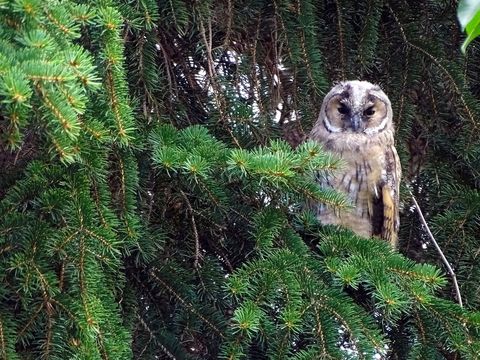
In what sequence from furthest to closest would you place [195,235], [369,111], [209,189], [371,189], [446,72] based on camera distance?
[369,111], [371,189], [446,72], [195,235], [209,189]

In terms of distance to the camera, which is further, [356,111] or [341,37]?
[356,111]

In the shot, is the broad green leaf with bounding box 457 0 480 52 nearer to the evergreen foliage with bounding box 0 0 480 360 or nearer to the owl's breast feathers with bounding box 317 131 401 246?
the evergreen foliage with bounding box 0 0 480 360

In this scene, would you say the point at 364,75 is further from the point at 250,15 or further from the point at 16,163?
the point at 16,163

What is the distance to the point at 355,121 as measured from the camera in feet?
9.74

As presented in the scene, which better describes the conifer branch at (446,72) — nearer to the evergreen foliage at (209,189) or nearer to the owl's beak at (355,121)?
the evergreen foliage at (209,189)

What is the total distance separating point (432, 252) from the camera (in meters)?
2.70

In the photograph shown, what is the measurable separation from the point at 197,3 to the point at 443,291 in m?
1.19

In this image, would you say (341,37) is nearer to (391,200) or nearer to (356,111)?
(356,111)

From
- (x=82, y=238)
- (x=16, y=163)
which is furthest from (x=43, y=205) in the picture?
(x=16, y=163)

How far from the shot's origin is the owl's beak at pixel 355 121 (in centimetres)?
296

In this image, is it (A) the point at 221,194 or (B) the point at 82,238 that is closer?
(B) the point at 82,238

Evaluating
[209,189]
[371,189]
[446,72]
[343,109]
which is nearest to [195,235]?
[209,189]

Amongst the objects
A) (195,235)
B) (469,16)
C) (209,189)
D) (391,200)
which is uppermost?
(469,16)

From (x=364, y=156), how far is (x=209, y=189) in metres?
1.05
